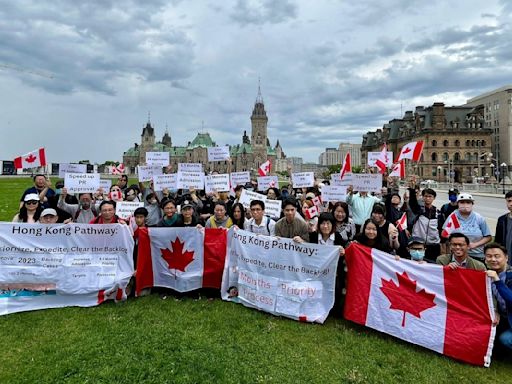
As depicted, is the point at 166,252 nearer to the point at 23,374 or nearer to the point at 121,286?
the point at 121,286

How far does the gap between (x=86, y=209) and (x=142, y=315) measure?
343cm

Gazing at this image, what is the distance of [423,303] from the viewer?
5430 mm

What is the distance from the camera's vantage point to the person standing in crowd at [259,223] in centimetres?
720

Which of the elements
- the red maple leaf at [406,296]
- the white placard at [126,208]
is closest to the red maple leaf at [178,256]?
the white placard at [126,208]

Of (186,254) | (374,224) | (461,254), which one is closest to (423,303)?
(461,254)

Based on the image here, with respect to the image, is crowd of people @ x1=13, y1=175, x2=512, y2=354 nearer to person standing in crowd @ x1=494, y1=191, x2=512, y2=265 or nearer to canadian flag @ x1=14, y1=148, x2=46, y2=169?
person standing in crowd @ x1=494, y1=191, x2=512, y2=265

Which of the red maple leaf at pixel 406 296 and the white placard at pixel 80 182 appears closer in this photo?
the red maple leaf at pixel 406 296

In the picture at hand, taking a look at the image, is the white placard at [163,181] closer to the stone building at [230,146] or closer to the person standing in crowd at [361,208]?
the person standing in crowd at [361,208]

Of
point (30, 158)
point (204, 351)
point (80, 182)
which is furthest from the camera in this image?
point (30, 158)

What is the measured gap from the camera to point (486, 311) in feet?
16.3

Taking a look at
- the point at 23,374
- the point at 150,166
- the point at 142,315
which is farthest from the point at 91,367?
the point at 150,166

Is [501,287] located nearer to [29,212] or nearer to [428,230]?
[428,230]

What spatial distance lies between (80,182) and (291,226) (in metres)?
5.45

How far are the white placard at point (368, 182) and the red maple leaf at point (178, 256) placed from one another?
509cm
